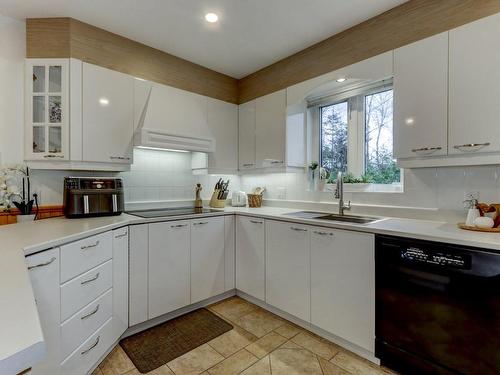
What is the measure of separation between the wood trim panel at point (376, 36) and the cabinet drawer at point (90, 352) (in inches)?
99.3

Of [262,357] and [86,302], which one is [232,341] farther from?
[86,302]

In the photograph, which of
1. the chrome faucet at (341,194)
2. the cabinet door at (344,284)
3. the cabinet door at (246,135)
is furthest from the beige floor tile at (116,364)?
the cabinet door at (246,135)

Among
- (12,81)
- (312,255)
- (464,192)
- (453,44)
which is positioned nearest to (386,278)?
(312,255)

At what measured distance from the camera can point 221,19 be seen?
205cm

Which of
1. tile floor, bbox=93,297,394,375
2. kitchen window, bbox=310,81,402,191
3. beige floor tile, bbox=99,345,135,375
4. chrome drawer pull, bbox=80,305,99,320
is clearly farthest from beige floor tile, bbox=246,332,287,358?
kitchen window, bbox=310,81,402,191

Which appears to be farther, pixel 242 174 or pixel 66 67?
pixel 242 174

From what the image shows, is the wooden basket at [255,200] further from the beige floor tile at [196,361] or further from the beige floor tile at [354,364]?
the beige floor tile at [354,364]

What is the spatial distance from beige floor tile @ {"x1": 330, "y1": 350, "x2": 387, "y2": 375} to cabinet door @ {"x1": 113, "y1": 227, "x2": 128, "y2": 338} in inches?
57.1

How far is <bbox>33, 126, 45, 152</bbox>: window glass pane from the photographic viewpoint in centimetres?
200

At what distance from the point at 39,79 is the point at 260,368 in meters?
2.58

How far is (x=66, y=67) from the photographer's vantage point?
1.99m

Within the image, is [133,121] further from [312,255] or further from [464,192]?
[464,192]

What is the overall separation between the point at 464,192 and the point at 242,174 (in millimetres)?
2147

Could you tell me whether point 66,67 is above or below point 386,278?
above
